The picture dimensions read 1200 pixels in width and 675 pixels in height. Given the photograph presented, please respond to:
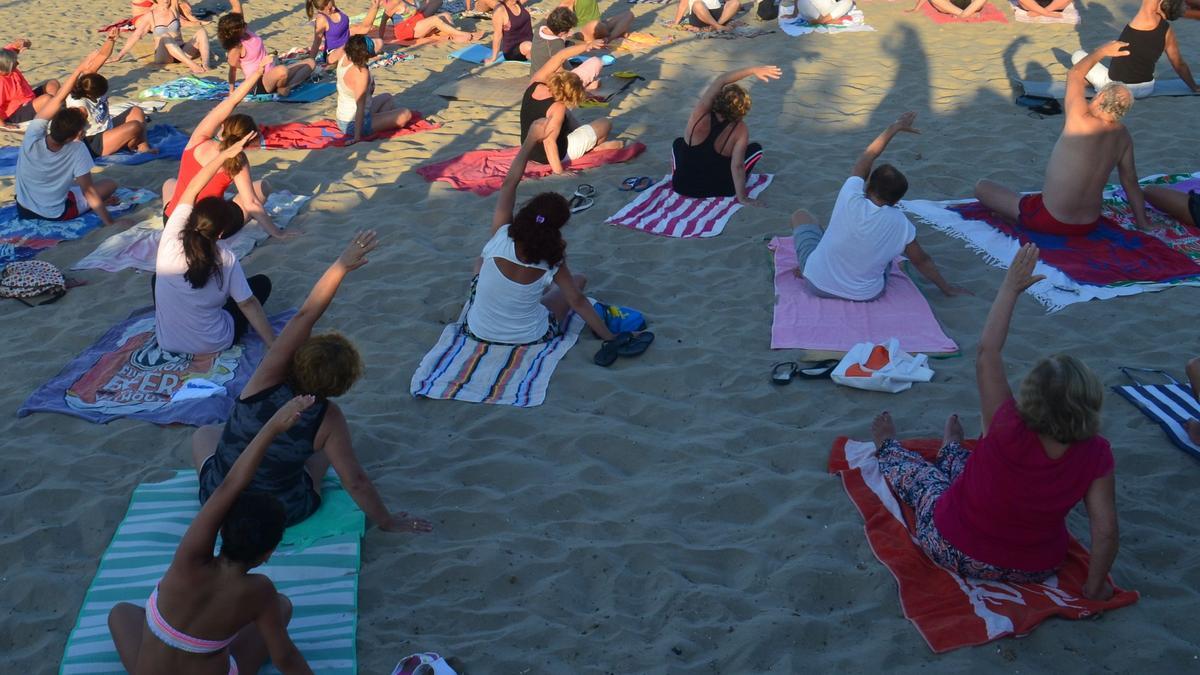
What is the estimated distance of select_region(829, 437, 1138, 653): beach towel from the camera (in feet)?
12.5

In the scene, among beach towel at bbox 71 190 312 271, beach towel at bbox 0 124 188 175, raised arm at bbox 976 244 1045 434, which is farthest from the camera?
beach towel at bbox 0 124 188 175

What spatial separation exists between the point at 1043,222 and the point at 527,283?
3.62 m

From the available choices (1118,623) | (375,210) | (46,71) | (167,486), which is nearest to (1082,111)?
(1118,623)

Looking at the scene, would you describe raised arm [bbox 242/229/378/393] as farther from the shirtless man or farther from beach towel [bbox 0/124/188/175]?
beach towel [bbox 0/124/188/175]

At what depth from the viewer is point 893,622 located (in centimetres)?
393

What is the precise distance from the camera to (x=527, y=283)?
231 inches

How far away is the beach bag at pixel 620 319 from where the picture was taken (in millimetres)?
6129

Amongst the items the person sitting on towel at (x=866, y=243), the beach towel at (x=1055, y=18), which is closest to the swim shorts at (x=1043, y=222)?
the person sitting on towel at (x=866, y=243)

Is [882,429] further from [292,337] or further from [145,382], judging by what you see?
[145,382]

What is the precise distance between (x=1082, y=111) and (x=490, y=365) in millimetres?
4236

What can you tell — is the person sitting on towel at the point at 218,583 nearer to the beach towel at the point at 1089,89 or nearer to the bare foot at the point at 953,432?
the bare foot at the point at 953,432

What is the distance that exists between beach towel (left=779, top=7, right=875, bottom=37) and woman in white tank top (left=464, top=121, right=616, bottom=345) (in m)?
7.58

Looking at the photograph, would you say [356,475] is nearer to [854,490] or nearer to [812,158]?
[854,490]

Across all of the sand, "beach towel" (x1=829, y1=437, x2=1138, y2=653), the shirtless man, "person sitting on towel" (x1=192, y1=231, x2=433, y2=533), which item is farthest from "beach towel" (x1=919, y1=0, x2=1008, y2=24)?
"person sitting on towel" (x1=192, y1=231, x2=433, y2=533)
